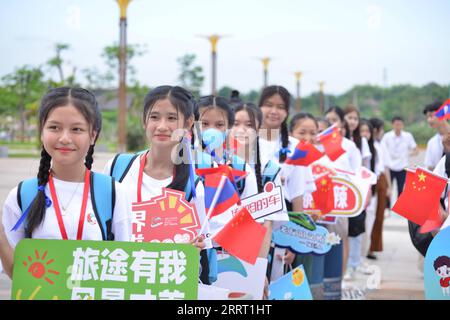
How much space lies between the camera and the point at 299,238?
453 cm

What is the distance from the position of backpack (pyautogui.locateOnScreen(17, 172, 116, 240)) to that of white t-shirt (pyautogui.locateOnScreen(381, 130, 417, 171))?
30.1ft

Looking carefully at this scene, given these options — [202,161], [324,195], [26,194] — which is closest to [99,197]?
[26,194]

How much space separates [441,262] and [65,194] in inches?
58.8

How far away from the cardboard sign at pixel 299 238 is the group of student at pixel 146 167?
2.6 inches

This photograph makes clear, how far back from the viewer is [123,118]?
18453 mm

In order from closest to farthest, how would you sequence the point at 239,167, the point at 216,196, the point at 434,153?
the point at 216,196 < the point at 239,167 < the point at 434,153

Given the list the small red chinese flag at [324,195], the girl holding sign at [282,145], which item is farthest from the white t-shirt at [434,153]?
the girl holding sign at [282,145]

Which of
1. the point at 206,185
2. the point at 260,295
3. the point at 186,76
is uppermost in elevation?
the point at 186,76

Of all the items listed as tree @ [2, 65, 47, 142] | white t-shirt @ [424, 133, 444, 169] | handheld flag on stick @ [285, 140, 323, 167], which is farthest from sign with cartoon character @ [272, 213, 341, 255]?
tree @ [2, 65, 47, 142]

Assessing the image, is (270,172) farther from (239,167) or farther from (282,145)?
(282,145)
